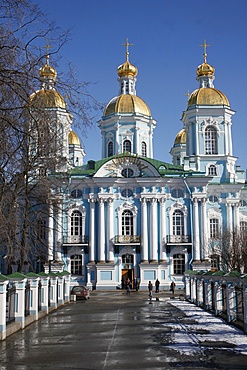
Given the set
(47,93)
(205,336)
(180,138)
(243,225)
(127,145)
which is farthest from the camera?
(180,138)

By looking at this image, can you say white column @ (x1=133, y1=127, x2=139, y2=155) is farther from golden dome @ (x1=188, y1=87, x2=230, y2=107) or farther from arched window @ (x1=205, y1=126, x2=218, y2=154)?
arched window @ (x1=205, y1=126, x2=218, y2=154)

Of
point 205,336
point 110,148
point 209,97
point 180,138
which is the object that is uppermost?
point 180,138

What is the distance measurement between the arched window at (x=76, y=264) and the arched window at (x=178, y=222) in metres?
8.90

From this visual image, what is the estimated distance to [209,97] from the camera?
5322 cm

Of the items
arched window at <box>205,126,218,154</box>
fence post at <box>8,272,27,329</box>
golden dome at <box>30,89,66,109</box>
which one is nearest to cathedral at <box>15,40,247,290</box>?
arched window at <box>205,126,218,154</box>

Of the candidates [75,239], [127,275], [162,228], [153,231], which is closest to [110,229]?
[75,239]

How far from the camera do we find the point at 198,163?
52250 millimetres

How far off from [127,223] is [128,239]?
1.77 metres

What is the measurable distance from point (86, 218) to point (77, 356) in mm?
37424

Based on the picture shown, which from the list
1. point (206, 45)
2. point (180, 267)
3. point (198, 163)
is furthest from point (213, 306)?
point (206, 45)

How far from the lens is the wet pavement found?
35.5 feet

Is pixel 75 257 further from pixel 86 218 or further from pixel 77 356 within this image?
pixel 77 356

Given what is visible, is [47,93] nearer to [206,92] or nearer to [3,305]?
[3,305]

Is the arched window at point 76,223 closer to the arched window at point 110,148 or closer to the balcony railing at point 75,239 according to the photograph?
the balcony railing at point 75,239
